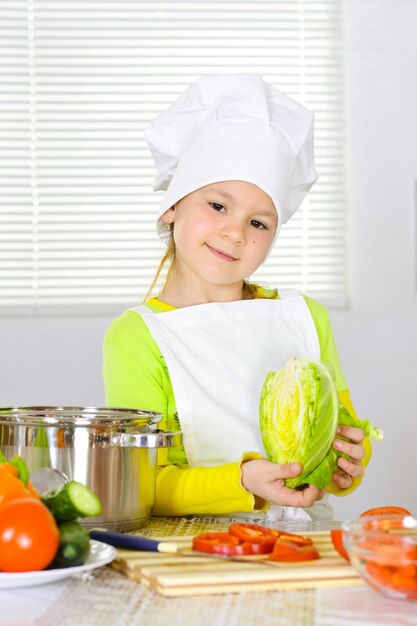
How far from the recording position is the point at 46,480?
1.31 m

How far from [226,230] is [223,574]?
1.00 meters

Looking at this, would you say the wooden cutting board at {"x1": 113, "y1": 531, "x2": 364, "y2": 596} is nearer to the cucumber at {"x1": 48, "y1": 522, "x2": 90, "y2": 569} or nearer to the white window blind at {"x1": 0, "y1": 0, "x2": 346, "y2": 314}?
the cucumber at {"x1": 48, "y1": 522, "x2": 90, "y2": 569}

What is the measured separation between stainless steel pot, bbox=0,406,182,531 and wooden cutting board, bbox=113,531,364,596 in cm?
16

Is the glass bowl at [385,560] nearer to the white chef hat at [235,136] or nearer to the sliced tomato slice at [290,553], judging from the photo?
the sliced tomato slice at [290,553]

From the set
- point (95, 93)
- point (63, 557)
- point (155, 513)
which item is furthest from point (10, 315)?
point (63, 557)

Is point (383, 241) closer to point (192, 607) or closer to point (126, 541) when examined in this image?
point (126, 541)

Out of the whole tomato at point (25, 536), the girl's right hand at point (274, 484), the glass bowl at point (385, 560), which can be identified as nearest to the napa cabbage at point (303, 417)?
the girl's right hand at point (274, 484)

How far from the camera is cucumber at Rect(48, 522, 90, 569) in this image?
1.12 m

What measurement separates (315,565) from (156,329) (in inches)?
34.8

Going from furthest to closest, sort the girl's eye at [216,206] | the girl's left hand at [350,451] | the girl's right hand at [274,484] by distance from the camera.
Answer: the girl's eye at [216,206] < the girl's left hand at [350,451] < the girl's right hand at [274,484]

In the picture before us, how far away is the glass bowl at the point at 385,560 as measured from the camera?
104cm

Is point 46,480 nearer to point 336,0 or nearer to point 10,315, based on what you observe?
point 10,315

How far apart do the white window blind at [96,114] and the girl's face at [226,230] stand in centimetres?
130

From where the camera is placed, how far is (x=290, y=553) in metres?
1.22
